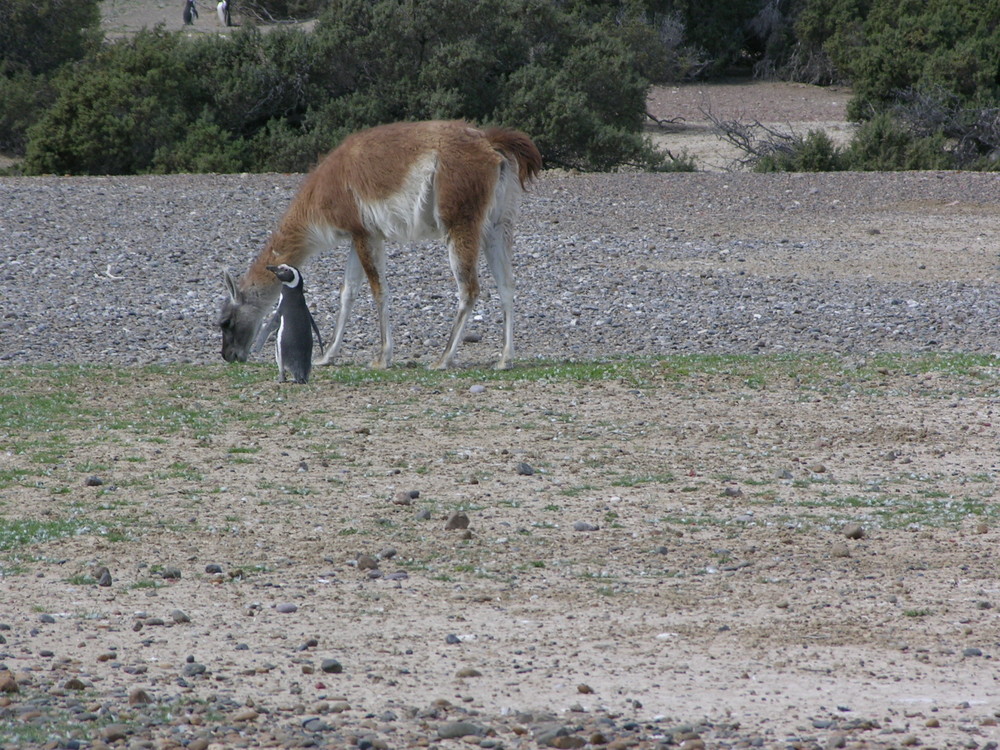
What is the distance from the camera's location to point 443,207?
400 inches

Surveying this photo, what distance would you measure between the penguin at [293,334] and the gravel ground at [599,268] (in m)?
1.23

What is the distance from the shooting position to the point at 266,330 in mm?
10500

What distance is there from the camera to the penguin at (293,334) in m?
9.84

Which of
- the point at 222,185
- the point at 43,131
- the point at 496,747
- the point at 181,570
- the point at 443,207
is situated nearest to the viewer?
the point at 496,747

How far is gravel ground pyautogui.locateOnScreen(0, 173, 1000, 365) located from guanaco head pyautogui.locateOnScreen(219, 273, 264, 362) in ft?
1.59

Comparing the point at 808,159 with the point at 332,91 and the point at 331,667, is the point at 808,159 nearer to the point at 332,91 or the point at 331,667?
the point at 332,91

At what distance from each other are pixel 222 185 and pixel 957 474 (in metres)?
14.8

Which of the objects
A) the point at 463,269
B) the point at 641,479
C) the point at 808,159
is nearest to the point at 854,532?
the point at 641,479

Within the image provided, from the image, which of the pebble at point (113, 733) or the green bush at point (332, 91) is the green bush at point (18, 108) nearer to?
the green bush at point (332, 91)

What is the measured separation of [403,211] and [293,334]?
1358 millimetres

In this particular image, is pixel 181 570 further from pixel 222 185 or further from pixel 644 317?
pixel 222 185

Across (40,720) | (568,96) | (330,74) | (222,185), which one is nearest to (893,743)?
(40,720)

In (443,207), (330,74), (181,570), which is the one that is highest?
(330,74)

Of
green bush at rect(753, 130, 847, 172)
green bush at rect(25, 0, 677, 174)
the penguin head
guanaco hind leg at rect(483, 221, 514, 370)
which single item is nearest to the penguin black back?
the penguin head
